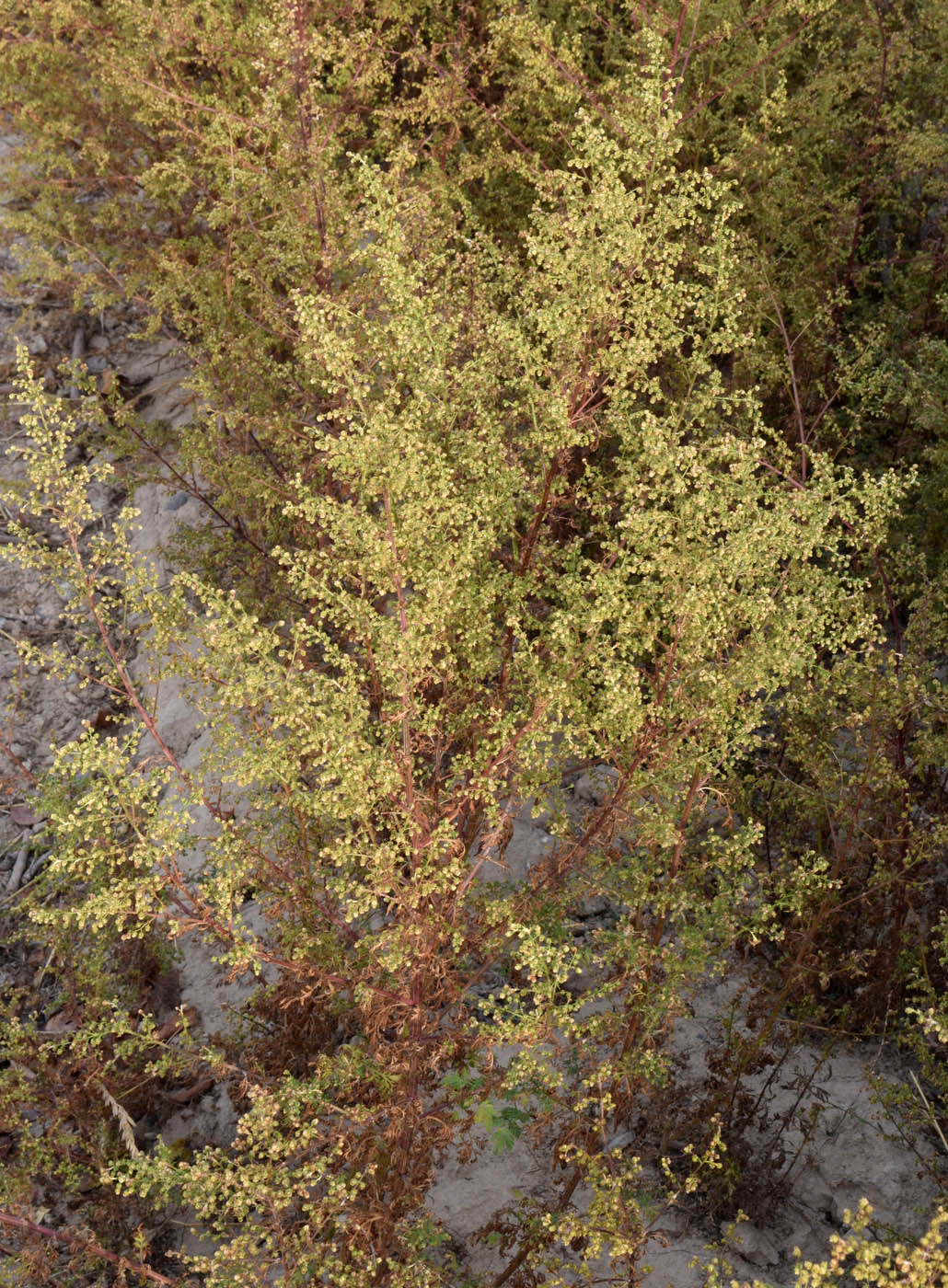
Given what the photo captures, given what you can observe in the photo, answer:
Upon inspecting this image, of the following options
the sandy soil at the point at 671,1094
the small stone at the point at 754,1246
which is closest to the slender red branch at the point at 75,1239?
the sandy soil at the point at 671,1094

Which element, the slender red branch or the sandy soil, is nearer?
the slender red branch

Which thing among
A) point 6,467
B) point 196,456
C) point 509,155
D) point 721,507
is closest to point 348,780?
point 721,507

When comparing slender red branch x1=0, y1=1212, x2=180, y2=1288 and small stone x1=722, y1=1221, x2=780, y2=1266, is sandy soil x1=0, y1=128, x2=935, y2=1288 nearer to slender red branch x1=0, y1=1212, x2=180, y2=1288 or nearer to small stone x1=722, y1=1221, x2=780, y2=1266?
small stone x1=722, y1=1221, x2=780, y2=1266

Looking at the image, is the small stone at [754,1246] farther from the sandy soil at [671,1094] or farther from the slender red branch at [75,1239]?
the slender red branch at [75,1239]

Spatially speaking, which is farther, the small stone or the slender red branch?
the small stone

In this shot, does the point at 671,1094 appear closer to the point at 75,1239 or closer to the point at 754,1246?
the point at 754,1246

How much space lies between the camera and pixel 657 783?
10.6 ft

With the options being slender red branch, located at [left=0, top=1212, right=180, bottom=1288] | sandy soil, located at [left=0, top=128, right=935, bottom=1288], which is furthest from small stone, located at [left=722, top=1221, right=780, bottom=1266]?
slender red branch, located at [left=0, top=1212, right=180, bottom=1288]

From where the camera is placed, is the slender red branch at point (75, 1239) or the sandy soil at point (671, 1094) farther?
the sandy soil at point (671, 1094)

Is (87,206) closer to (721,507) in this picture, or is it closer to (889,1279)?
(721,507)

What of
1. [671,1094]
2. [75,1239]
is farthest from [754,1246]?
[75,1239]

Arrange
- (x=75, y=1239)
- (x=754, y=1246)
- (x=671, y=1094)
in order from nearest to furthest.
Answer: (x=75, y=1239) → (x=754, y=1246) → (x=671, y=1094)

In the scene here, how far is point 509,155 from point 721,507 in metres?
Answer: 3.60

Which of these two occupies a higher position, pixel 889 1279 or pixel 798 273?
pixel 798 273
